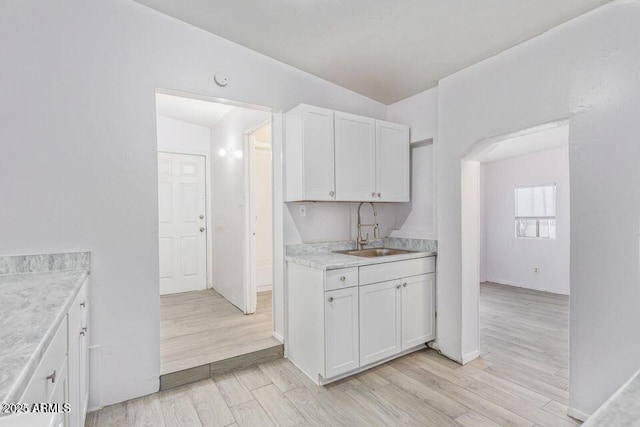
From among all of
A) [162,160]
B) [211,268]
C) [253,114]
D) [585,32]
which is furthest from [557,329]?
[162,160]

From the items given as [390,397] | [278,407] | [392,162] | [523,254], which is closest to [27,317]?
[278,407]

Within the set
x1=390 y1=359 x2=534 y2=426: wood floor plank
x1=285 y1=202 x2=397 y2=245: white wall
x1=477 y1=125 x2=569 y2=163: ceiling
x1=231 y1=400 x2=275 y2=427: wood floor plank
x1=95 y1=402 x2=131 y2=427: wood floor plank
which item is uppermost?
x1=477 y1=125 x2=569 y2=163: ceiling

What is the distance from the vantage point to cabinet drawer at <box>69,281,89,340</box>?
1.42 meters

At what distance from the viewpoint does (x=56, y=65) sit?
1.99 m

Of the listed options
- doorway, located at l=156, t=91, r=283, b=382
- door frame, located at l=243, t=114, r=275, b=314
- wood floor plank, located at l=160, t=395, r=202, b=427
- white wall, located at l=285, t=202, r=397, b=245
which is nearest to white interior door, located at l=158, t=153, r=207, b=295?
doorway, located at l=156, t=91, r=283, b=382

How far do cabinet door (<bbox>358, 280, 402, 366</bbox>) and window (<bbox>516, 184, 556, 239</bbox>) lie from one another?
4.12 m

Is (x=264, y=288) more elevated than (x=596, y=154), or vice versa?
(x=596, y=154)

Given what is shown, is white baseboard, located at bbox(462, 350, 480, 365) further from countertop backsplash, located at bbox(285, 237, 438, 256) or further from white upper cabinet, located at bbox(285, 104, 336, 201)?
white upper cabinet, located at bbox(285, 104, 336, 201)

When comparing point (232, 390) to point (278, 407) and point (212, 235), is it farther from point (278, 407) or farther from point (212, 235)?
point (212, 235)

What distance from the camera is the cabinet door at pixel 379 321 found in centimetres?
253

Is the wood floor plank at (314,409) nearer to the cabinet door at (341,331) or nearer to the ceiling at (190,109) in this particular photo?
the cabinet door at (341,331)

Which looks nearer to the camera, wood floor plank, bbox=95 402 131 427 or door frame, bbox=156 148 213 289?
wood floor plank, bbox=95 402 131 427

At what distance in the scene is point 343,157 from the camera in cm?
281

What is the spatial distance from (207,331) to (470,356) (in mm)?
2457
